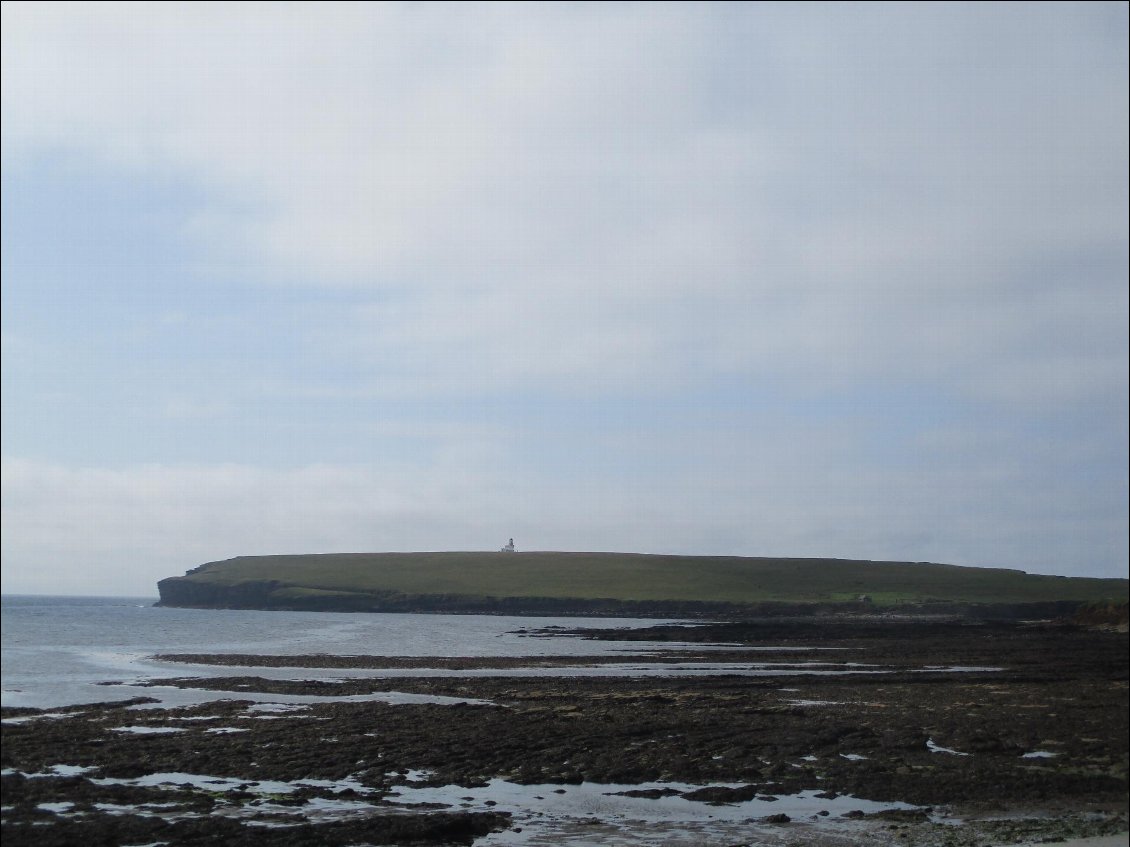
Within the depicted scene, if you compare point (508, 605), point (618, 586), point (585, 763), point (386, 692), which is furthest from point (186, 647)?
point (618, 586)

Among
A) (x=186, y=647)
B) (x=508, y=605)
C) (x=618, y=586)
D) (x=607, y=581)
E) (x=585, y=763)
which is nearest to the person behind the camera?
(x=585, y=763)

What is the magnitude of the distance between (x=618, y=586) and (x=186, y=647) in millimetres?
97301

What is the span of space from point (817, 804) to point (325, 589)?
150609 millimetres

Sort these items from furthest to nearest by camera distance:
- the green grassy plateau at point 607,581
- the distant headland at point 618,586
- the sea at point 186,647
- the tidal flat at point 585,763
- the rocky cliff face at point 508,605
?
the green grassy plateau at point 607,581 < the distant headland at point 618,586 < the rocky cliff face at point 508,605 < the sea at point 186,647 < the tidal flat at point 585,763

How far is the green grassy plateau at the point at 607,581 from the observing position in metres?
142

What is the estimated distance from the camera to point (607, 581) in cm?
16488

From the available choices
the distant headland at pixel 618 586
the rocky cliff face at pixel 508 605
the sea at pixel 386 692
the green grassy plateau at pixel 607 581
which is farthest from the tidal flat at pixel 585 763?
the green grassy plateau at pixel 607 581

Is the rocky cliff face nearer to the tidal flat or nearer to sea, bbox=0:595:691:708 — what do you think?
sea, bbox=0:595:691:708

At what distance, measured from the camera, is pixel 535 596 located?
505 feet

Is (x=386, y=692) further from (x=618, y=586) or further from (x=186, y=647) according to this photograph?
(x=618, y=586)

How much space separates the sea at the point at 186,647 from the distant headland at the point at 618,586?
24.6 m

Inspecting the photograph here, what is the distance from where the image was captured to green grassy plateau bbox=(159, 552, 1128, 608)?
141500 millimetres

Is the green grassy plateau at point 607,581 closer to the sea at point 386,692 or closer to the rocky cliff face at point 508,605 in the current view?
the rocky cliff face at point 508,605

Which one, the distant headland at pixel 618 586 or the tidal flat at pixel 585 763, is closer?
the tidal flat at pixel 585 763
